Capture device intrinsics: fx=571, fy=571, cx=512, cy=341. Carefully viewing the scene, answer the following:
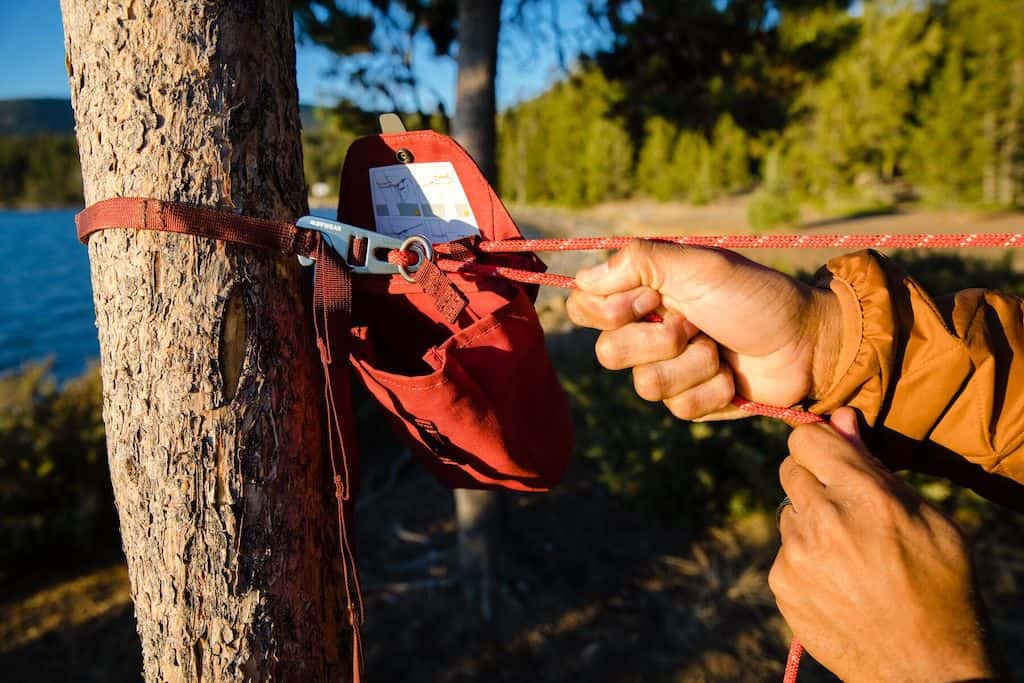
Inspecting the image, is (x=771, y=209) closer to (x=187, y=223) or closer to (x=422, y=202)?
(x=422, y=202)

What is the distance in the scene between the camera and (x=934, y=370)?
125 centimetres

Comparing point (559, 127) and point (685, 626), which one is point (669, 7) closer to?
point (685, 626)

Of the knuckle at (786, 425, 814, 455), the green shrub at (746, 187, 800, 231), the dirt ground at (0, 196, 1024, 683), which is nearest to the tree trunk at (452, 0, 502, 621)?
the dirt ground at (0, 196, 1024, 683)

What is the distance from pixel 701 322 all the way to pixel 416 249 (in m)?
0.69

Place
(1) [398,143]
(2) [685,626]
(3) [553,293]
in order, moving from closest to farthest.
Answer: (1) [398,143]
(2) [685,626]
(3) [553,293]

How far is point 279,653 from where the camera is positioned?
4.04 feet

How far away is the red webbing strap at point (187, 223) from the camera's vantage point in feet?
3.48

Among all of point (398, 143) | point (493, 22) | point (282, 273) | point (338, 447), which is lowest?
point (338, 447)

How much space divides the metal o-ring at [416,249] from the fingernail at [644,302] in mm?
478

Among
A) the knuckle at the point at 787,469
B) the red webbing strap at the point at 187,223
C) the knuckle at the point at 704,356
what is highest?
the red webbing strap at the point at 187,223

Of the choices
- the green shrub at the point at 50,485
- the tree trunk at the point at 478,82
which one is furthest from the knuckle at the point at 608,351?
the green shrub at the point at 50,485

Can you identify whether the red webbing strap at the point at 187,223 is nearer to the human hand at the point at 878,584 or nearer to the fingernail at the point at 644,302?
the fingernail at the point at 644,302

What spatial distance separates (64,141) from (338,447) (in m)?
80.2

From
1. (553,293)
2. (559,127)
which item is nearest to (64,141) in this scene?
(559,127)
